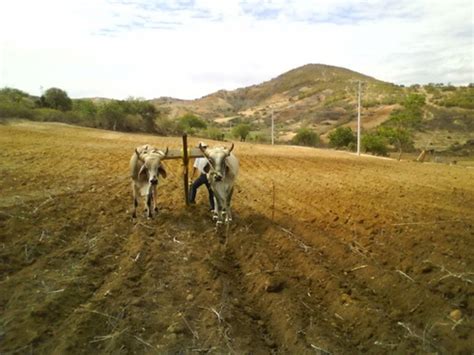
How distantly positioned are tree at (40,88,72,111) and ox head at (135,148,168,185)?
35.5m

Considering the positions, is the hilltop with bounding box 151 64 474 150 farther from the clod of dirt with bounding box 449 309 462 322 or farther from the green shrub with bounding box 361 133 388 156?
the clod of dirt with bounding box 449 309 462 322

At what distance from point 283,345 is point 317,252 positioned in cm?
254

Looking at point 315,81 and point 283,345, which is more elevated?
point 315,81

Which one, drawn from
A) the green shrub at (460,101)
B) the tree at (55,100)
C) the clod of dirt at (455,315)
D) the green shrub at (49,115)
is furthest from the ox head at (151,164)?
the green shrub at (460,101)

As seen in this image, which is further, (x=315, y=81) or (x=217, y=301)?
(x=315, y=81)

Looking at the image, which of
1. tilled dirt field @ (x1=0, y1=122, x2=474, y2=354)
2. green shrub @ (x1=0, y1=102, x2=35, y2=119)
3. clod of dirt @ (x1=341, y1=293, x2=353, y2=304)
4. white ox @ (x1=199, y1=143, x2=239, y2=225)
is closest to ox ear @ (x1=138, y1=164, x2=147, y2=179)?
tilled dirt field @ (x1=0, y1=122, x2=474, y2=354)

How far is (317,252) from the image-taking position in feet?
22.6

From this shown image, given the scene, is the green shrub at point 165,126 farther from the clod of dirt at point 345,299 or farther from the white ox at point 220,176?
the clod of dirt at point 345,299

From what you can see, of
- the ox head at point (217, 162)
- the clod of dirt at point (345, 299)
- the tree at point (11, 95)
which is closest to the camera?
the clod of dirt at point (345, 299)

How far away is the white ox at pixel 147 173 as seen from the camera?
8.11 m

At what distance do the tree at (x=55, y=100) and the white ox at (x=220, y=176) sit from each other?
36.0 meters

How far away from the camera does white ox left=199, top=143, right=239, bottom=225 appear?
7945mm

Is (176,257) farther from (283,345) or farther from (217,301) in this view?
(283,345)

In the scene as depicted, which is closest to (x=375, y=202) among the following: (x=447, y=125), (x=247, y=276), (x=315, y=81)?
(x=247, y=276)
